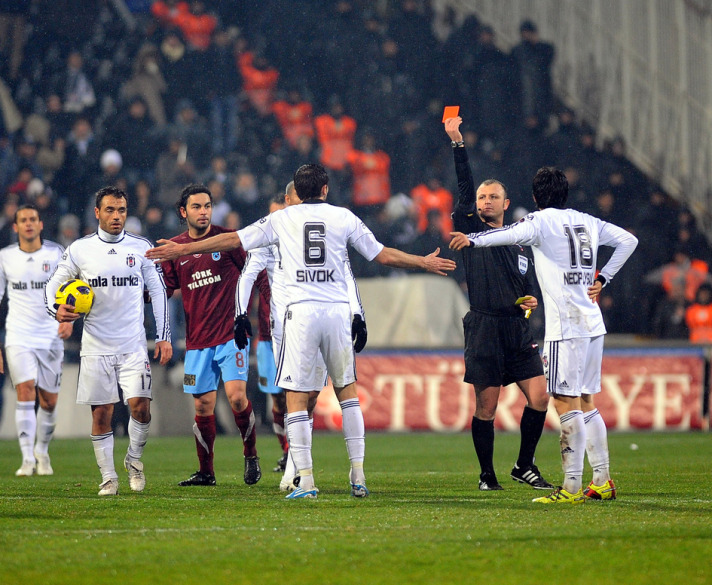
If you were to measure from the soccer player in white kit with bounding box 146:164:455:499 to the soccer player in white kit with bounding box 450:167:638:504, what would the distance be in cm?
59

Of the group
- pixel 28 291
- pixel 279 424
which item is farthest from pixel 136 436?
pixel 28 291

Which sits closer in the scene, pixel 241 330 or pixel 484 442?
pixel 241 330

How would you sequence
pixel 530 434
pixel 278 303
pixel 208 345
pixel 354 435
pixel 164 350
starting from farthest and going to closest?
pixel 208 345 < pixel 530 434 < pixel 164 350 < pixel 278 303 < pixel 354 435

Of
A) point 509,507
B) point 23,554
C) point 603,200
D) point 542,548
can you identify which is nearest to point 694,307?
point 603,200

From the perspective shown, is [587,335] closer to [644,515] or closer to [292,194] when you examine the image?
[644,515]

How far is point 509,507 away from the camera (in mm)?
7047

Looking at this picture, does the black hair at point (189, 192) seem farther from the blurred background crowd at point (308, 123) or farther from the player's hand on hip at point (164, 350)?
A: the blurred background crowd at point (308, 123)

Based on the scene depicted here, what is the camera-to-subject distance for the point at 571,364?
283 inches

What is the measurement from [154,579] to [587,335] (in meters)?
3.53

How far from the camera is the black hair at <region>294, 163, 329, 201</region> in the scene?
24.8ft

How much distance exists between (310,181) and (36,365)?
4628 mm

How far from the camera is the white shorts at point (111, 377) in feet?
26.9

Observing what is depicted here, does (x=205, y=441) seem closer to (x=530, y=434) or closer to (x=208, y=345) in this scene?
(x=208, y=345)

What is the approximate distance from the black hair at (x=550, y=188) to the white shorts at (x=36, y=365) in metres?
5.53
